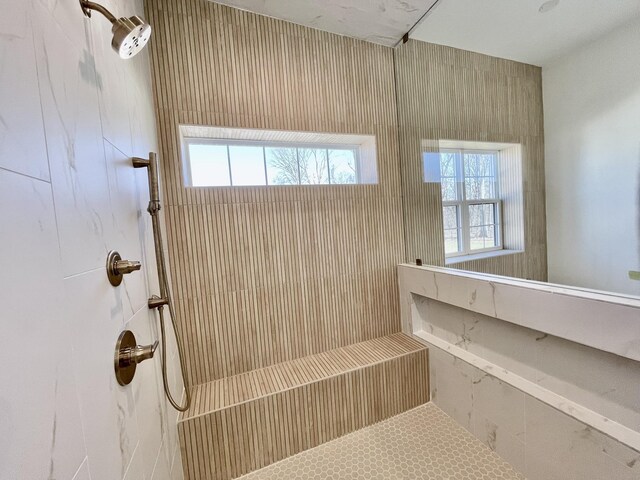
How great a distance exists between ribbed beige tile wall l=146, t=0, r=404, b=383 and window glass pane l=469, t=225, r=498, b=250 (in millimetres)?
705

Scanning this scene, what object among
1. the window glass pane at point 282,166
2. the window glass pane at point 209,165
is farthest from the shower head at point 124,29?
the window glass pane at point 282,166

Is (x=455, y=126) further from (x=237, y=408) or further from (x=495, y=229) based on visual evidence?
(x=237, y=408)

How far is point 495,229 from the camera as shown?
2.48 metres

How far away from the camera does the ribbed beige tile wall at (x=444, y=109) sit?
7.19ft

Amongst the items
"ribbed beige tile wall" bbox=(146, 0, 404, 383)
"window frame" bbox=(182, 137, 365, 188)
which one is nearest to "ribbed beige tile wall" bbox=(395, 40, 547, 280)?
"ribbed beige tile wall" bbox=(146, 0, 404, 383)

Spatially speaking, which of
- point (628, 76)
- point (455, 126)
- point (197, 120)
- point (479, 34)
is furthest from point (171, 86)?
point (628, 76)

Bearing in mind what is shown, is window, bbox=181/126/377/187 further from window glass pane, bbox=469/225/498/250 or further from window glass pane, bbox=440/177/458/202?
window glass pane, bbox=469/225/498/250

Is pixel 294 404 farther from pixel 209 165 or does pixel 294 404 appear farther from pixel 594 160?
pixel 594 160

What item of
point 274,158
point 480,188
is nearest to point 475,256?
point 480,188

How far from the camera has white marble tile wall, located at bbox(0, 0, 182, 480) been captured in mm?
403

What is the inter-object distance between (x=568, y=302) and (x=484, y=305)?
16.4 inches

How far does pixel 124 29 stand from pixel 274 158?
1.31 m

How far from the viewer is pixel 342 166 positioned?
218 centimetres

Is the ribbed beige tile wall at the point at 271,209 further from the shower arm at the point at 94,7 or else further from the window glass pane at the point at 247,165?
the shower arm at the point at 94,7
